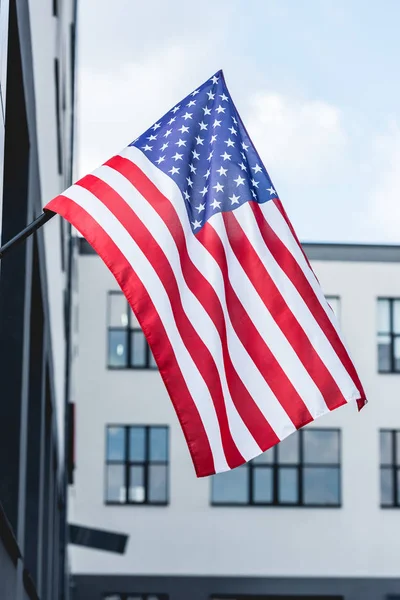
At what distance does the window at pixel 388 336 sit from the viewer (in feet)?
119

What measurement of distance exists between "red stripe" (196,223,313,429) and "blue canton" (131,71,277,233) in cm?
9

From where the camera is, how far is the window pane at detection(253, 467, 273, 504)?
35125 millimetres

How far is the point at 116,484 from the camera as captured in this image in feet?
114

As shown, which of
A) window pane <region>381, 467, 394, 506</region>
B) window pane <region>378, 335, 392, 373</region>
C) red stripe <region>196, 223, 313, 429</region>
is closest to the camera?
red stripe <region>196, 223, 313, 429</region>

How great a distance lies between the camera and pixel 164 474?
3494 centimetres

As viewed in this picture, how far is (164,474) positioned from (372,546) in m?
6.27

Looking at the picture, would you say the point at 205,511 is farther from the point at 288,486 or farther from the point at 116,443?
the point at 116,443

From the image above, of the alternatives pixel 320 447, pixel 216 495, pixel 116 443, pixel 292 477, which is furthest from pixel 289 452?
pixel 116 443

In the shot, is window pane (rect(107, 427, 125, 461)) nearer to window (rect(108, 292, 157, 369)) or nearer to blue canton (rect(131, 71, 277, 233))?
window (rect(108, 292, 157, 369))

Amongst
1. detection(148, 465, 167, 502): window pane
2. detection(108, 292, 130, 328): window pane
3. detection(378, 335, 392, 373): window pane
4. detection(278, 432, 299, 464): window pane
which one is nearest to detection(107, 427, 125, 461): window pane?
detection(148, 465, 167, 502): window pane

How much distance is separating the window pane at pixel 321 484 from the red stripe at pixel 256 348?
30.7m

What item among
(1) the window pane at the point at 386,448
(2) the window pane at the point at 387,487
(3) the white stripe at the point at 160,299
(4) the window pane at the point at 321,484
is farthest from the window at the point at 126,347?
(3) the white stripe at the point at 160,299

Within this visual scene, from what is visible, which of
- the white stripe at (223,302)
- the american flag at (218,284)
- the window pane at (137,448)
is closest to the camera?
the american flag at (218,284)

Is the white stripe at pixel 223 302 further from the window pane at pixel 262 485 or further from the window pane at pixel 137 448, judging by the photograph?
the window pane at pixel 262 485
